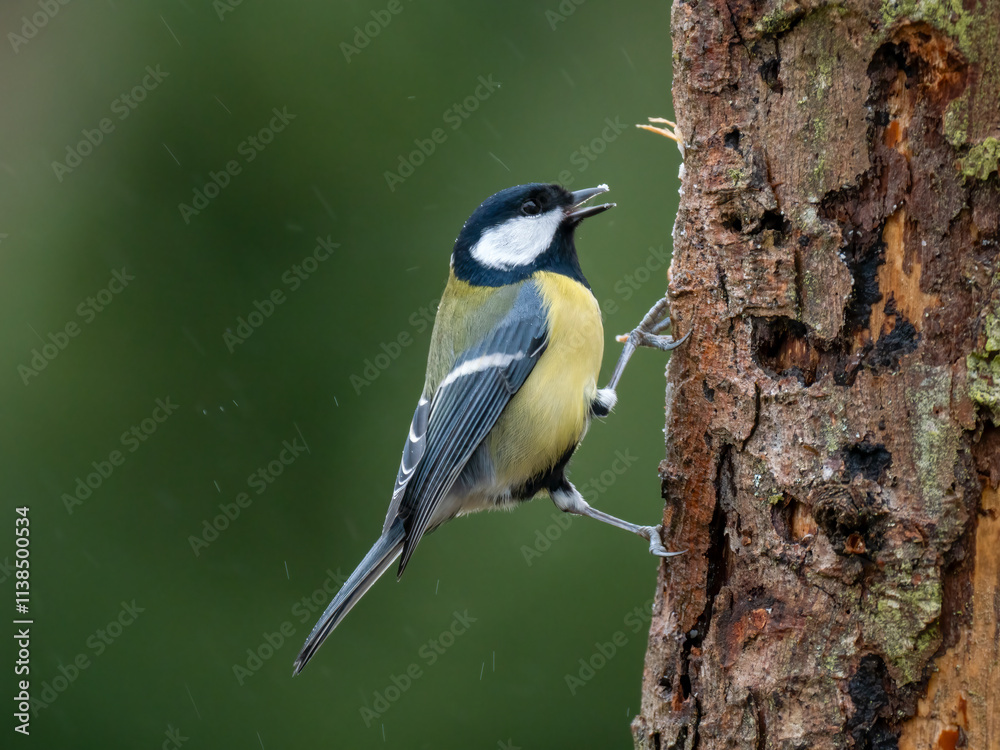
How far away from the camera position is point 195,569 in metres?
3.63

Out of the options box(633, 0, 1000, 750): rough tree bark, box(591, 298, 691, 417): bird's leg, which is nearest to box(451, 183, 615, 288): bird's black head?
box(591, 298, 691, 417): bird's leg

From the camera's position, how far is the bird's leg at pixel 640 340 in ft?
7.86

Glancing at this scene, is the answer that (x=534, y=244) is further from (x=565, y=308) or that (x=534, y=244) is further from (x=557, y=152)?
(x=557, y=152)

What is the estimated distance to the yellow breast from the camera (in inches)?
101

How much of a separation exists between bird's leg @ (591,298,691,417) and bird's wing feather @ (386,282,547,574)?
23 centimetres

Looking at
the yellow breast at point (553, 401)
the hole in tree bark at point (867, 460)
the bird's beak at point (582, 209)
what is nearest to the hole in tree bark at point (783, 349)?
the hole in tree bark at point (867, 460)

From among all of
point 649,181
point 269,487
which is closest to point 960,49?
point 649,181

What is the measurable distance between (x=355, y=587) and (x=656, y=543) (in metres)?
0.82

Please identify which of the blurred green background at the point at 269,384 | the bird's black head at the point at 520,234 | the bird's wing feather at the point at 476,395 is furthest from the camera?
the blurred green background at the point at 269,384

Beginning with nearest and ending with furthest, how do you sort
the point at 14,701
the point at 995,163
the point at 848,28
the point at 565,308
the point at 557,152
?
the point at 995,163 → the point at 848,28 → the point at 565,308 → the point at 14,701 → the point at 557,152

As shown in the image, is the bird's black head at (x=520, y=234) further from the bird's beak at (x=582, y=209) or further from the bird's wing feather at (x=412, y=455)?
the bird's wing feather at (x=412, y=455)

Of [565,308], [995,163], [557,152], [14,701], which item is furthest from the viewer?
[557,152]

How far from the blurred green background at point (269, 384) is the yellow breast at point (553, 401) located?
1001 millimetres

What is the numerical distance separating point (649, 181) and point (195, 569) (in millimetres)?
2382
